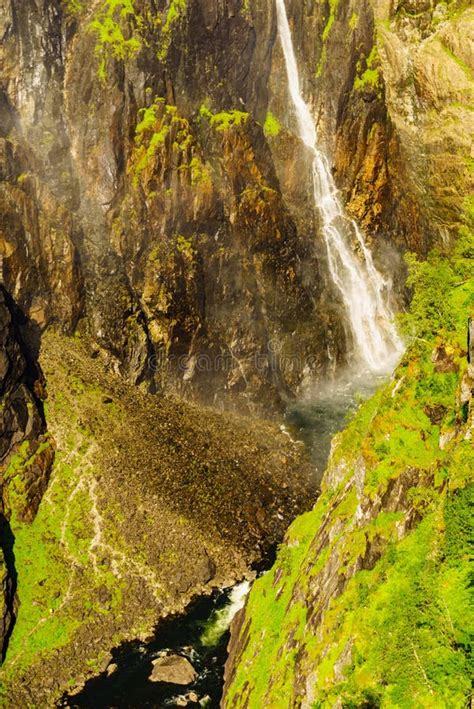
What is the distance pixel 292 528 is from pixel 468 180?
62.4 m

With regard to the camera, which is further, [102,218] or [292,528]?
[102,218]

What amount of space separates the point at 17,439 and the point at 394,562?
128 ft

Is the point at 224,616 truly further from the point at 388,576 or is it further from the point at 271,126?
the point at 271,126

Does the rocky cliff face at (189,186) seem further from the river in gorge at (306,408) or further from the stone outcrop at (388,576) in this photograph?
the stone outcrop at (388,576)

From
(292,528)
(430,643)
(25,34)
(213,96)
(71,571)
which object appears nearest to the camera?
(430,643)

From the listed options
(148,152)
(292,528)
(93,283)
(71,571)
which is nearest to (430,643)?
(292,528)

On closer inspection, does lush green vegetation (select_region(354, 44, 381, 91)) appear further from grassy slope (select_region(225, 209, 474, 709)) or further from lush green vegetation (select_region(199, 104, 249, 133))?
grassy slope (select_region(225, 209, 474, 709))

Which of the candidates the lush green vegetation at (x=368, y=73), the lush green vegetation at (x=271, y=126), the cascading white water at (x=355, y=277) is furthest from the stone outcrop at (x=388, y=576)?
the lush green vegetation at (x=368, y=73)

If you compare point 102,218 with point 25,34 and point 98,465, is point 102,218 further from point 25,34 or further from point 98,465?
point 98,465

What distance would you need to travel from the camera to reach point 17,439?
52.6 meters

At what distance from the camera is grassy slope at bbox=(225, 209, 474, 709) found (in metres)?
19.0

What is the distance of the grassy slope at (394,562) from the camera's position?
19.0 meters

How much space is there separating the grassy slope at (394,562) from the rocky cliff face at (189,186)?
116 ft

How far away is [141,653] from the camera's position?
41844 mm
